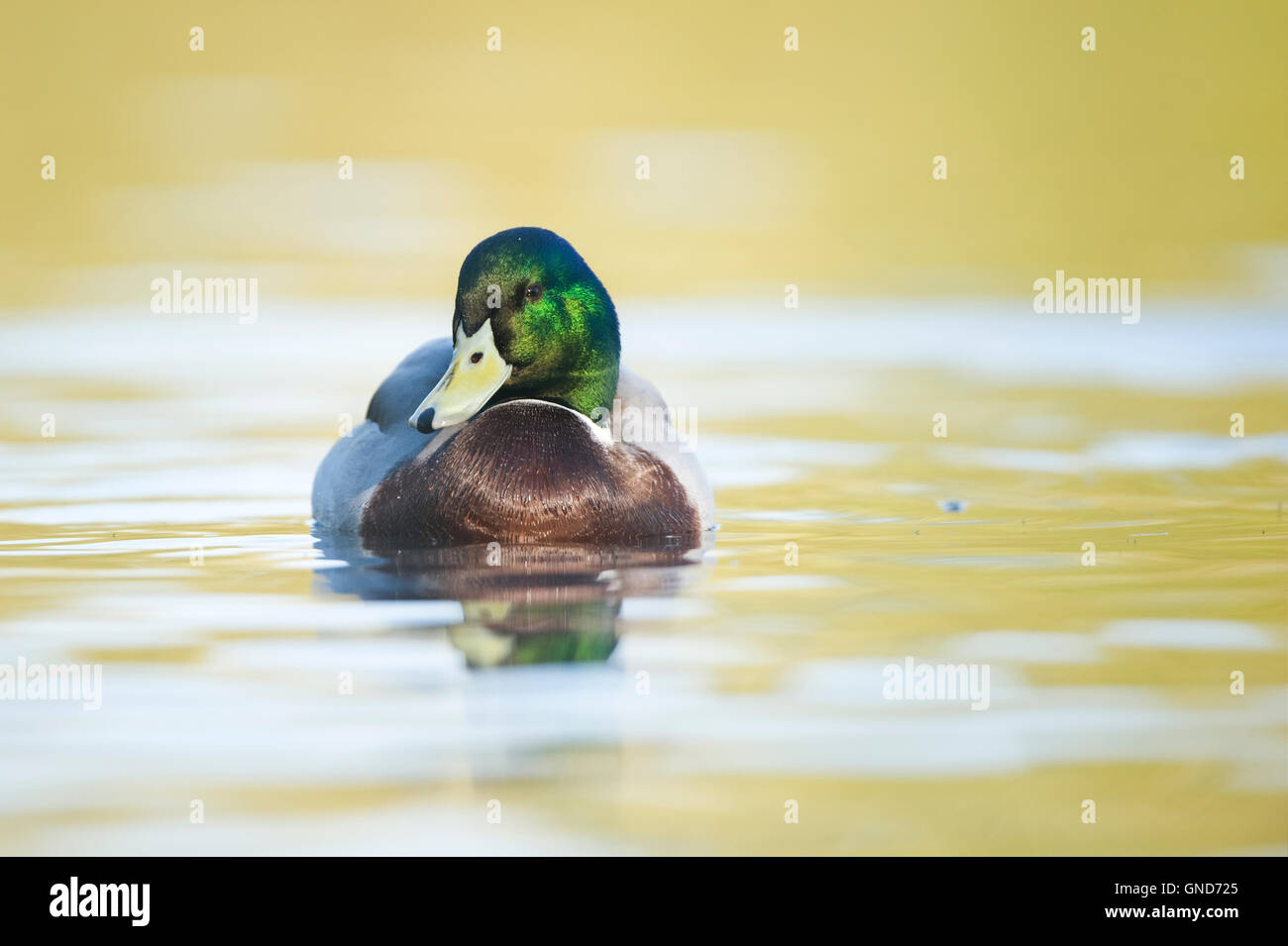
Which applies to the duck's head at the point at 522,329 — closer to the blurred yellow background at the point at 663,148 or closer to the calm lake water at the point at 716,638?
the calm lake water at the point at 716,638

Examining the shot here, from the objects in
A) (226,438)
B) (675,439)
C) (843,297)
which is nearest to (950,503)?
(675,439)

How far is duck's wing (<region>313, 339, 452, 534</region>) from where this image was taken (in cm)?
872

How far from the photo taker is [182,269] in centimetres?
1605

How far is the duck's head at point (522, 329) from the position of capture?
8266mm

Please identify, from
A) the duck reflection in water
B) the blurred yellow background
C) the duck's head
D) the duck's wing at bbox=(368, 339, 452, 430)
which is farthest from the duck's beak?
the blurred yellow background

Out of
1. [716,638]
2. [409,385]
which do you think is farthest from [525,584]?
[409,385]

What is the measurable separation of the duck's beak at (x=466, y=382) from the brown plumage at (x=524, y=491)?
0.59 feet

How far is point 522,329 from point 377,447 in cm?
101

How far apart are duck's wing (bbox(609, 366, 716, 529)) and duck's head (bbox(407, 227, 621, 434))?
1.35ft

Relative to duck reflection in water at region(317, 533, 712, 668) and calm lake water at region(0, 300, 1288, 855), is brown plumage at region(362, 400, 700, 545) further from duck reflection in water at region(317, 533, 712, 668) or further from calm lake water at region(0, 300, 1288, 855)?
calm lake water at region(0, 300, 1288, 855)

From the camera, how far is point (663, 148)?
64.3ft

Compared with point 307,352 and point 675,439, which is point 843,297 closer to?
point 307,352

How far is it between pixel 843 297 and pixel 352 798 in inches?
439

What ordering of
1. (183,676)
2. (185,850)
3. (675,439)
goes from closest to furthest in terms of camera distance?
(185,850)
(183,676)
(675,439)
